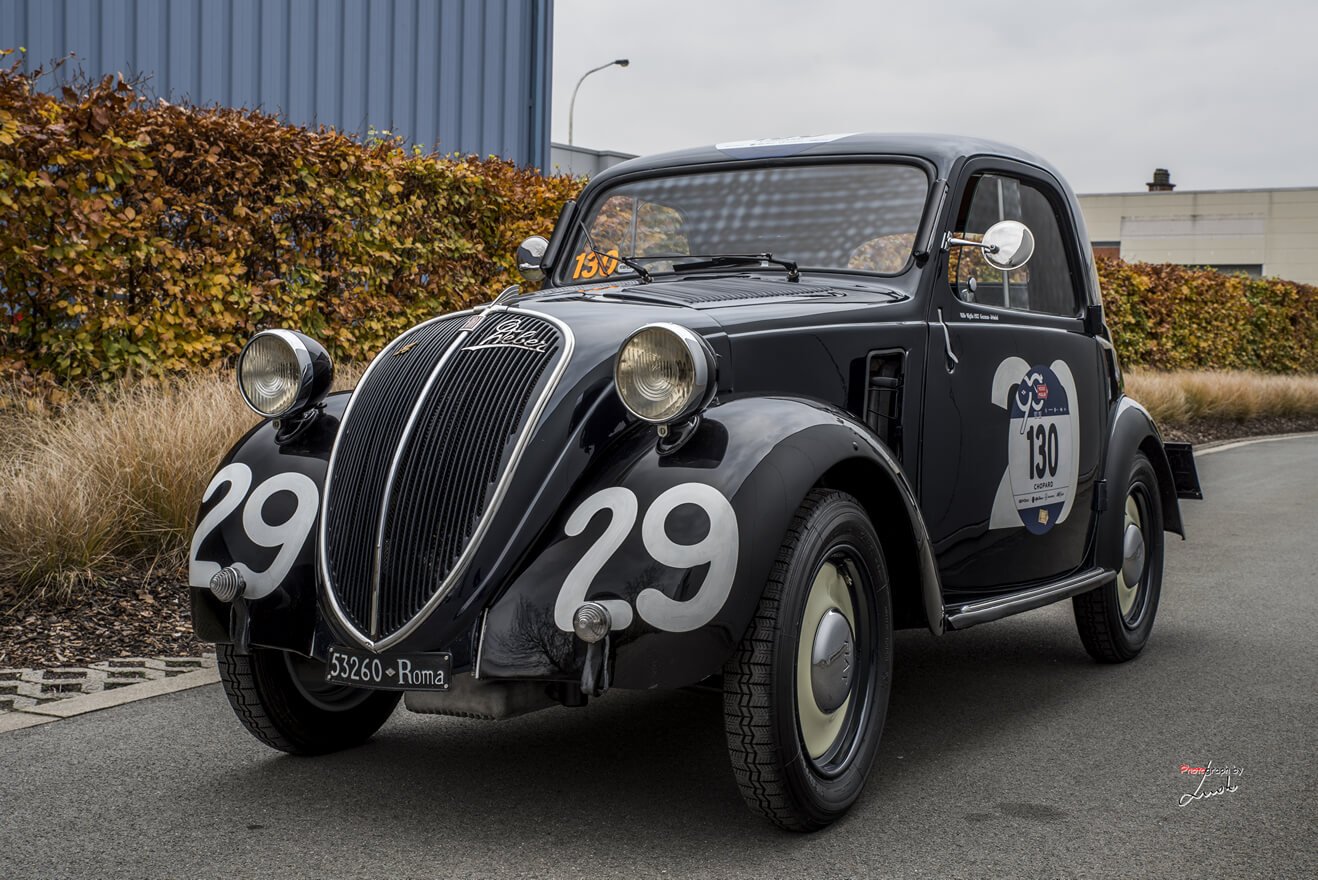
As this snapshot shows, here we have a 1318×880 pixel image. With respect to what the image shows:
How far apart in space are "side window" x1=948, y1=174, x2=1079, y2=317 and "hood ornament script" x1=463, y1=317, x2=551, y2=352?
1.57 m

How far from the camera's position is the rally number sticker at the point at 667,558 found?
3.07 meters

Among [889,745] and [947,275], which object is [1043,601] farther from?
[947,275]

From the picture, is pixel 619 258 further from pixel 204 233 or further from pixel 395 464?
pixel 204 233

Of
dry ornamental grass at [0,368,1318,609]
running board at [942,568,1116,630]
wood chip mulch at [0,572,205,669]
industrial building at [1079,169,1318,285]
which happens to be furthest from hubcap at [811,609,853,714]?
industrial building at [1079,169,1318,285]

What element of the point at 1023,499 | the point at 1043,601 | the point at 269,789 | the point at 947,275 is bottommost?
the point at 269,789

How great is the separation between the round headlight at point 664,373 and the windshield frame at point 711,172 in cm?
126

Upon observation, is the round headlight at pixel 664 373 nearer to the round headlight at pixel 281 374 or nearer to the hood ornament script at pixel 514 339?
the hood ornament script at pixel 514 339

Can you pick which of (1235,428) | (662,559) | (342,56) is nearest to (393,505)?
(662,559)

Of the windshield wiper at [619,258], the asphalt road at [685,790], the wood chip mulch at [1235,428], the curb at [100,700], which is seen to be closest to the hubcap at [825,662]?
the asphalt road at [685,790]

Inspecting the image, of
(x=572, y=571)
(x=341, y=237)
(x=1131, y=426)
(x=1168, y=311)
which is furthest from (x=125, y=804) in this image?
A: (x=1168, y=311)

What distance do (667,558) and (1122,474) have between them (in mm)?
2776

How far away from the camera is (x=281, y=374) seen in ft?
12.8

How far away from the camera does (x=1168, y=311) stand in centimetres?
2177

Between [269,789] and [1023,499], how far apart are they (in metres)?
2.62
